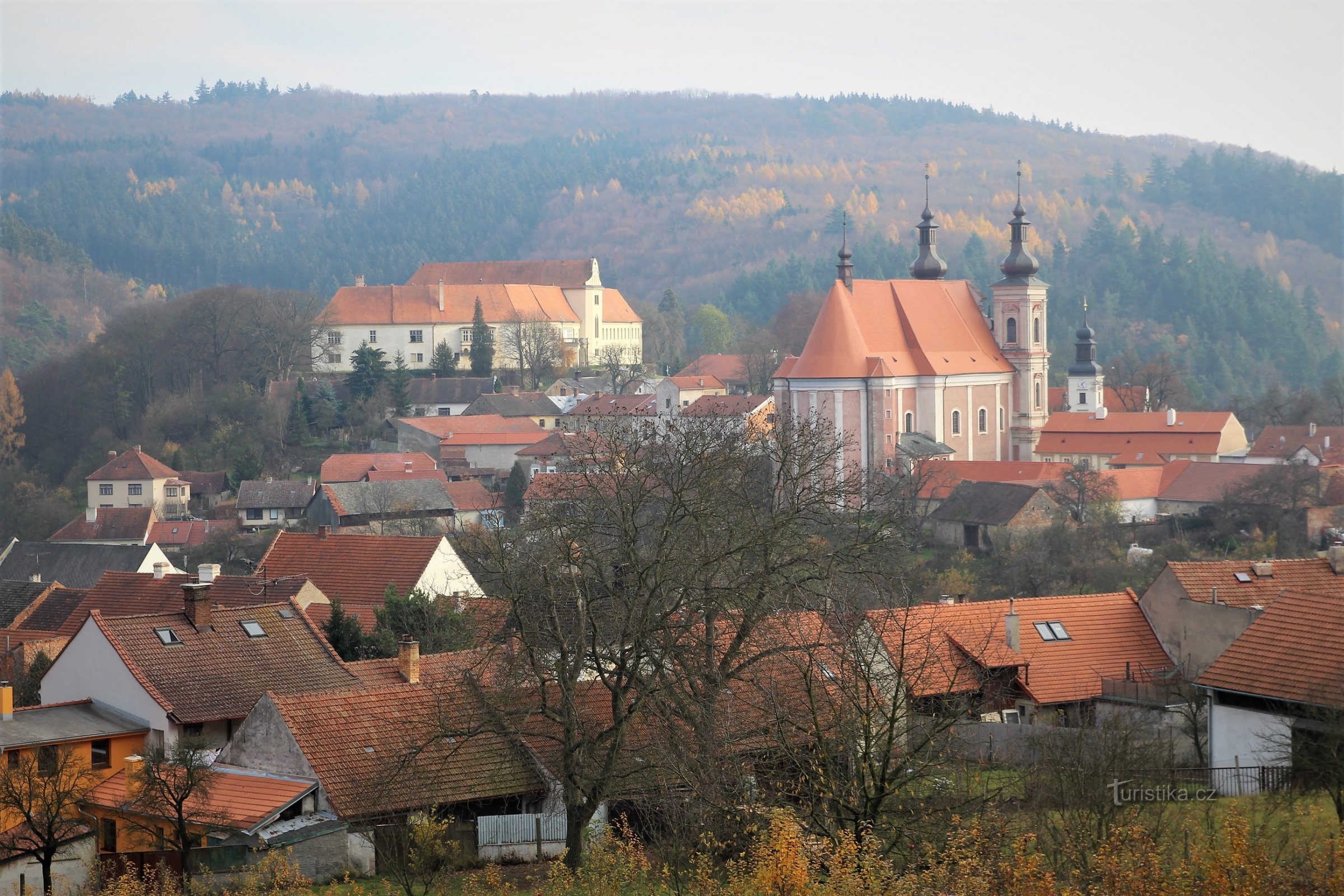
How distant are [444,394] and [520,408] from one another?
17.4 ft

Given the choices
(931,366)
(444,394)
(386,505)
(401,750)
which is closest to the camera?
(401,750)

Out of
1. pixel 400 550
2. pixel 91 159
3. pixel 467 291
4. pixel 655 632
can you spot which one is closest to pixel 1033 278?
pixel 467 291

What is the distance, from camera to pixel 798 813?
1236 cm

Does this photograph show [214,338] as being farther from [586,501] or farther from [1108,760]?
[1108,760]

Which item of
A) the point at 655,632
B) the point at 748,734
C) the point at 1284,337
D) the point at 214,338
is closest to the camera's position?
the point at 748,734

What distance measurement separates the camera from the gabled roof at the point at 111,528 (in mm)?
53531

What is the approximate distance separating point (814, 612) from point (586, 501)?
2812 mm

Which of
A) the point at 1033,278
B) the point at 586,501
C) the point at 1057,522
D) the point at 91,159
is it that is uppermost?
the point at 91,159

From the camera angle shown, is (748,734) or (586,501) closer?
(748,734)

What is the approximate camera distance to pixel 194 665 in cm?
2088

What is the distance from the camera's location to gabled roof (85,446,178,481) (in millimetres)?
60534

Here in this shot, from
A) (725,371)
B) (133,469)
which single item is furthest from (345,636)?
(725,371)

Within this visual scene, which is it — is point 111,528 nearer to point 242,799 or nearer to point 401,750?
point 242,799

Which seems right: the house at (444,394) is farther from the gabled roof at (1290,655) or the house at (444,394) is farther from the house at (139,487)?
the gabled roof at (1290,655)
